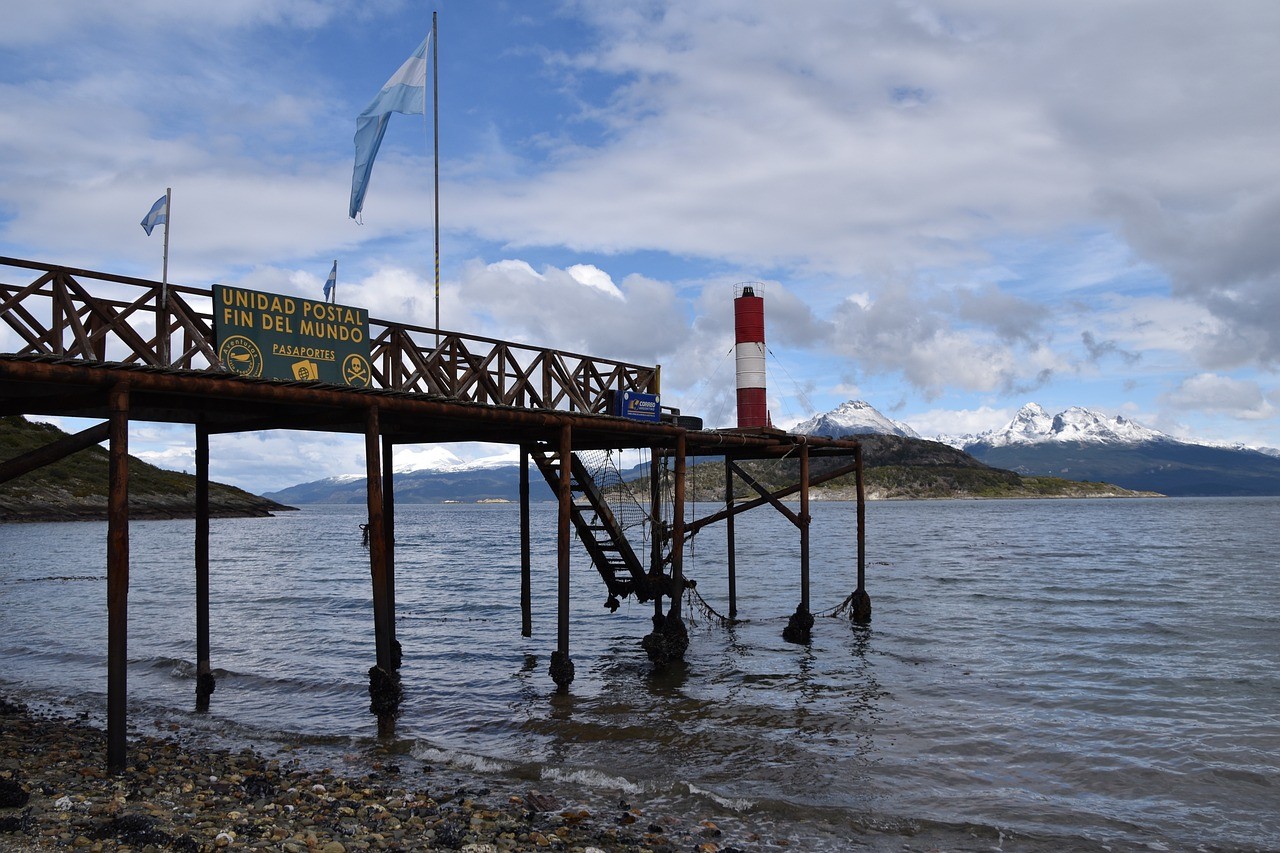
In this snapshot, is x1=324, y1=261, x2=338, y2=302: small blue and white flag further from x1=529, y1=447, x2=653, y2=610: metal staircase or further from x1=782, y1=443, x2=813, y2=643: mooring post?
x1=782, y1=443, x2=813, y2=643: mooring post

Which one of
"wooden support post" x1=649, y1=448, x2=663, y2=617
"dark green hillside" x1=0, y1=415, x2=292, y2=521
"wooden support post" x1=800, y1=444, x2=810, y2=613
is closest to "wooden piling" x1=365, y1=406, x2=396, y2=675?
"wooden support post" x1=649, y1=448, x2=663, y2=617

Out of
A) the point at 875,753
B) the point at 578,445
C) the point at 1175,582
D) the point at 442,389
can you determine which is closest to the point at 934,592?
the point at 1175,582

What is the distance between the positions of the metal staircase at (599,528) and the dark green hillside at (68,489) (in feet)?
283

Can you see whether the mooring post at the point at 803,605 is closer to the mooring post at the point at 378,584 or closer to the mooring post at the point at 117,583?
the mooring post at the point at 378,584

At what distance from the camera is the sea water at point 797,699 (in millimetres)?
13172

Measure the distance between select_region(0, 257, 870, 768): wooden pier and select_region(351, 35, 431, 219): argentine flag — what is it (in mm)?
4032

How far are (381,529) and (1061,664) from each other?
17.8 m

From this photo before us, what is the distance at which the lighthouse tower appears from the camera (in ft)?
86.1

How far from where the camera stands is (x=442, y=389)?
17750mm

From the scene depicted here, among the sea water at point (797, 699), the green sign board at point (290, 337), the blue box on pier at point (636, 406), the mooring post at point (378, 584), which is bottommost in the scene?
the sea water at point (797, 699)

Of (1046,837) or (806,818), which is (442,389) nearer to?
(806,818)

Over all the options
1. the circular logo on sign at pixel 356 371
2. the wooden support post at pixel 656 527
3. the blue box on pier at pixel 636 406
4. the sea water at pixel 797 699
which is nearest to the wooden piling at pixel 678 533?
the wooden support post at pixel 656 527

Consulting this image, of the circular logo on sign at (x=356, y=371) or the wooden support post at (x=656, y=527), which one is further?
the wooden support post at (x=656, y=527)

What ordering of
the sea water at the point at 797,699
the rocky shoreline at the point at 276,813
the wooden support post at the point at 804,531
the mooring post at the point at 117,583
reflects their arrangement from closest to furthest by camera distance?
the rocky shoreline at the point at 276,813 < the mooring post at the point at 117,583 < the sea water at the point at 797,699 < the wooden support post at the point at 804,531
